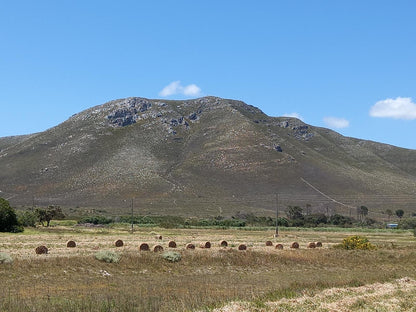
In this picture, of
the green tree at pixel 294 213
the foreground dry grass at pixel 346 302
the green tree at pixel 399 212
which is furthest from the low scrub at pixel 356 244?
the green tree at pixel 399 212

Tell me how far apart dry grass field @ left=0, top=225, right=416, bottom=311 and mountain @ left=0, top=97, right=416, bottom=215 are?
8109 cm

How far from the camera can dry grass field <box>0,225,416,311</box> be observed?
15.9 meters

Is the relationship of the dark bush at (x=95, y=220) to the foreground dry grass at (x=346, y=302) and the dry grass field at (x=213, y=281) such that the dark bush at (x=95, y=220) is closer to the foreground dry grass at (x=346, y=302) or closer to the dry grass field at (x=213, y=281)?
the dry grass field at (x=213, y=281)

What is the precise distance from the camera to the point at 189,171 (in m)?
143

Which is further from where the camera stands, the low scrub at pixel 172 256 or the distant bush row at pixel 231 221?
the distant bush row at pixel 231 221

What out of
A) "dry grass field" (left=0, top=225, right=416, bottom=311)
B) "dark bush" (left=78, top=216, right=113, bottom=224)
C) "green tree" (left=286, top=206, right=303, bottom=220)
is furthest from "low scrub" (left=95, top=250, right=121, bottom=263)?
"green tree" (left=286, top=206, right=303, bottom=220)

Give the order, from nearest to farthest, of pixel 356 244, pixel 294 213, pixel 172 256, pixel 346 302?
1. pixel 346 302
2. pixel 172 256
3. pixel 356 244
4. pixel 294 213

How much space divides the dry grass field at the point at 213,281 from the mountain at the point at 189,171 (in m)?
81.1

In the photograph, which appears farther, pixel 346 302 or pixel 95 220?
pixel 95 220

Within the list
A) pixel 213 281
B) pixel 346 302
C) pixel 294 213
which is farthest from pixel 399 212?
pixel 346 302

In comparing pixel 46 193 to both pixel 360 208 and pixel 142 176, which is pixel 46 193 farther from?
pixel 360 208

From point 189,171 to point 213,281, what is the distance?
4597 inches

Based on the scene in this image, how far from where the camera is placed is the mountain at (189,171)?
125250mm

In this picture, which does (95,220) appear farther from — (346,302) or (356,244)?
(346,302)
